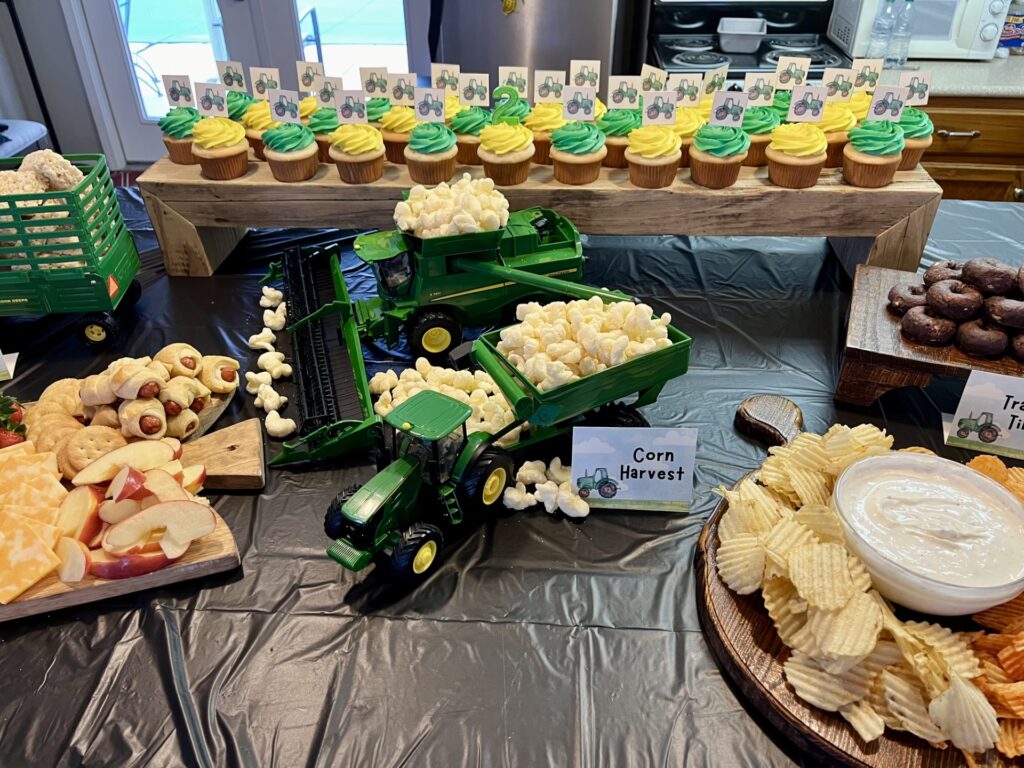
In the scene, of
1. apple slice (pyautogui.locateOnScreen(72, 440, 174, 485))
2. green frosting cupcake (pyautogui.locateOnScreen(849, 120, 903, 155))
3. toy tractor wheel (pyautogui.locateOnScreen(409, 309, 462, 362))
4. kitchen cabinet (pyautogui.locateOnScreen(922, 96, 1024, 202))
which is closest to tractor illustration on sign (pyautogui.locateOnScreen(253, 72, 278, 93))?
toy tractor wheel (pyautogui.locateOnScreen(409, 309, 462, 362))

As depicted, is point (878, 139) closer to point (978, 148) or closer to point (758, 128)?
point (758, 128)

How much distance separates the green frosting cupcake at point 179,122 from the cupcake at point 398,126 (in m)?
0.75

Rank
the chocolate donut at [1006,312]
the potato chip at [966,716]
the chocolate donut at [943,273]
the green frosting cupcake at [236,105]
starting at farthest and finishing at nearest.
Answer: the green frosting cupcake at [236,105] < the chocolate donut at [943,273] < the chocolate donut at [1006,312] < the potato chip at [966,716]

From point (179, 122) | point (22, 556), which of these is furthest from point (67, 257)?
point (22, 556)

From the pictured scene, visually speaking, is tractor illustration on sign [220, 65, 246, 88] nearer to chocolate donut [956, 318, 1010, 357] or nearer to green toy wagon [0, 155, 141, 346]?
green toy wagon [0, 155, 141, 346]

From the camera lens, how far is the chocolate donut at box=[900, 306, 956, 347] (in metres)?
2.19

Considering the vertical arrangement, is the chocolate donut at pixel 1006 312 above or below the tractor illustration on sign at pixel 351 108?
below

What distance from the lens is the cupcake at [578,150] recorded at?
2.84 m

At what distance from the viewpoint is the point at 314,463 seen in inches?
85.8

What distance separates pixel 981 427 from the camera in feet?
6.92

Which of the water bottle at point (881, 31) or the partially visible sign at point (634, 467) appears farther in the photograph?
the water bottle at point (881, 31)

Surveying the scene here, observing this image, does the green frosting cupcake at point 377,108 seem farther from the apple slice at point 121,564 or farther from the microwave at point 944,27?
the microwave at point 944,27

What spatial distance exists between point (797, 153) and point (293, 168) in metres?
1.88

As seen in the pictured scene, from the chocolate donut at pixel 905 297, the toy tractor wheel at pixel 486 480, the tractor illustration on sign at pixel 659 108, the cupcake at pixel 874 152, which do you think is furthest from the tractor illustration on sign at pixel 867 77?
the toy tractor wheel at pixel 486 480
